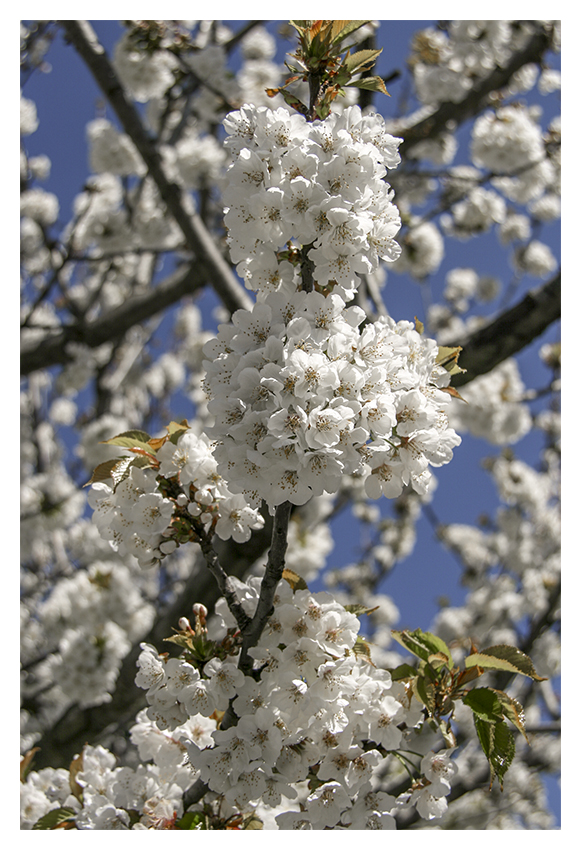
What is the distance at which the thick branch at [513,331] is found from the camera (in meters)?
2.32

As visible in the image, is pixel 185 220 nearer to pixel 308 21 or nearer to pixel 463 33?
pixel 308 21

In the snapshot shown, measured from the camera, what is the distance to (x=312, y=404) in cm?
96

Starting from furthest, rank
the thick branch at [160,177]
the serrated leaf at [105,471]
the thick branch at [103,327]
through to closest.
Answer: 1. the thick branch at [103,327]
2. the thick branch at [160,177]
3. the serrated leaf at [105,471]

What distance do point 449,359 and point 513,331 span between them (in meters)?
1.18

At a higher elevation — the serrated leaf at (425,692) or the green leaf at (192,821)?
the serrated leaf at (425,692)

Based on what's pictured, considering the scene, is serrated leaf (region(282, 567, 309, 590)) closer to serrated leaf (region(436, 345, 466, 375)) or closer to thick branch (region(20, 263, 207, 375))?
serrated leaf (region(436, 345, 466, 375))

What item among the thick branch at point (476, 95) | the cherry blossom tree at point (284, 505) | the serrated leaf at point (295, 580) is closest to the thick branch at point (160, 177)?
the cherry blossom tree at point (284, 505)

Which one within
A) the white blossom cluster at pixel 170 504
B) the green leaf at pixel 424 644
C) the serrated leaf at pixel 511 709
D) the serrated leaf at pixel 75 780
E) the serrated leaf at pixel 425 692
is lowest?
the serrated leaf at pixel 75 780

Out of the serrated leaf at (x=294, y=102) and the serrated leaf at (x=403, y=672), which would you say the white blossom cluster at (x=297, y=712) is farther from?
the serrated leaf at (x=294, y=102)

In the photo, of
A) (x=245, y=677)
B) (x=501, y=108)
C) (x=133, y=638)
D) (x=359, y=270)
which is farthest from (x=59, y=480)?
(x=501, y=108)

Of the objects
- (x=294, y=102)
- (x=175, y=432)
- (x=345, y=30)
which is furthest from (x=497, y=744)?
(x=345, y=30)

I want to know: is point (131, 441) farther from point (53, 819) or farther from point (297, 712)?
point (53, 819)

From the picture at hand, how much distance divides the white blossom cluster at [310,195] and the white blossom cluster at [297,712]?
703mm

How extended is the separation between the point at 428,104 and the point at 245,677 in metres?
Answer: 4.51
